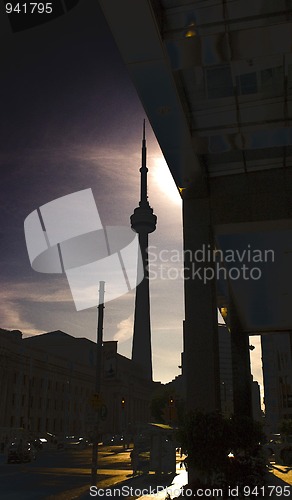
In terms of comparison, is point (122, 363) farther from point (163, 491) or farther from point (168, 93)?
point (168, 93)

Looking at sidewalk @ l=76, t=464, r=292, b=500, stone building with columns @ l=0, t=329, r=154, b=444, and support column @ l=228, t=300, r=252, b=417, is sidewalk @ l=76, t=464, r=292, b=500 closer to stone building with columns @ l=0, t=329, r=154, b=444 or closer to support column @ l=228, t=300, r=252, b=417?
support column @ l=228, t=300, r=252, b=417

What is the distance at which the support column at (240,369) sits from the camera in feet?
100

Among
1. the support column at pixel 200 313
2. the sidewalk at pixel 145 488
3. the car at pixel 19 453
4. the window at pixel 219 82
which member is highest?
the window at pixel 219 82

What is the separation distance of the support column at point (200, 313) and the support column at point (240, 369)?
1337 cm

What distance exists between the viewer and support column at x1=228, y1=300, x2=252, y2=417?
30484mm

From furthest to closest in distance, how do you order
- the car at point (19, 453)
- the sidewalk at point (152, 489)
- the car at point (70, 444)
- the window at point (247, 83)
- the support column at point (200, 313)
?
the car at point (70, 444), the car at point (19, 453), the sidewalk at point (152, 489), the support column at point (200, 313), the window at point (247, 83)

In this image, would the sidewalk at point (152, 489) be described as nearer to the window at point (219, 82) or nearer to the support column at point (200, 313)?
the support column at point (200, 313)

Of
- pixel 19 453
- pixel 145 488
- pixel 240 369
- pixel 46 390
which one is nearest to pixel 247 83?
pixel 145 488

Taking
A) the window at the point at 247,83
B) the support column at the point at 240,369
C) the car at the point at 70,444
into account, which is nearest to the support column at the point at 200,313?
the window at the point at 247,83

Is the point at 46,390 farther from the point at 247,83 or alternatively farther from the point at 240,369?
the point at 247,83

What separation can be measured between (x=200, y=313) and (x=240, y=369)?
59.5ft

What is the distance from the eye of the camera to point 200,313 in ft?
52.9

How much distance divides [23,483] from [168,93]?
20.4 m

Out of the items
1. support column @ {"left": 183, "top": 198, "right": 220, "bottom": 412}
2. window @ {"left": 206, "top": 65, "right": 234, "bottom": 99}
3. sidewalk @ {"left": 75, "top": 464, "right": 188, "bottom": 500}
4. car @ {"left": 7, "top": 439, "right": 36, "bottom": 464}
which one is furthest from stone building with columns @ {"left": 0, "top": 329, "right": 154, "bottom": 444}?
window @ {"left": 206, "top": 65, "right": 234, "bottom": 99}
